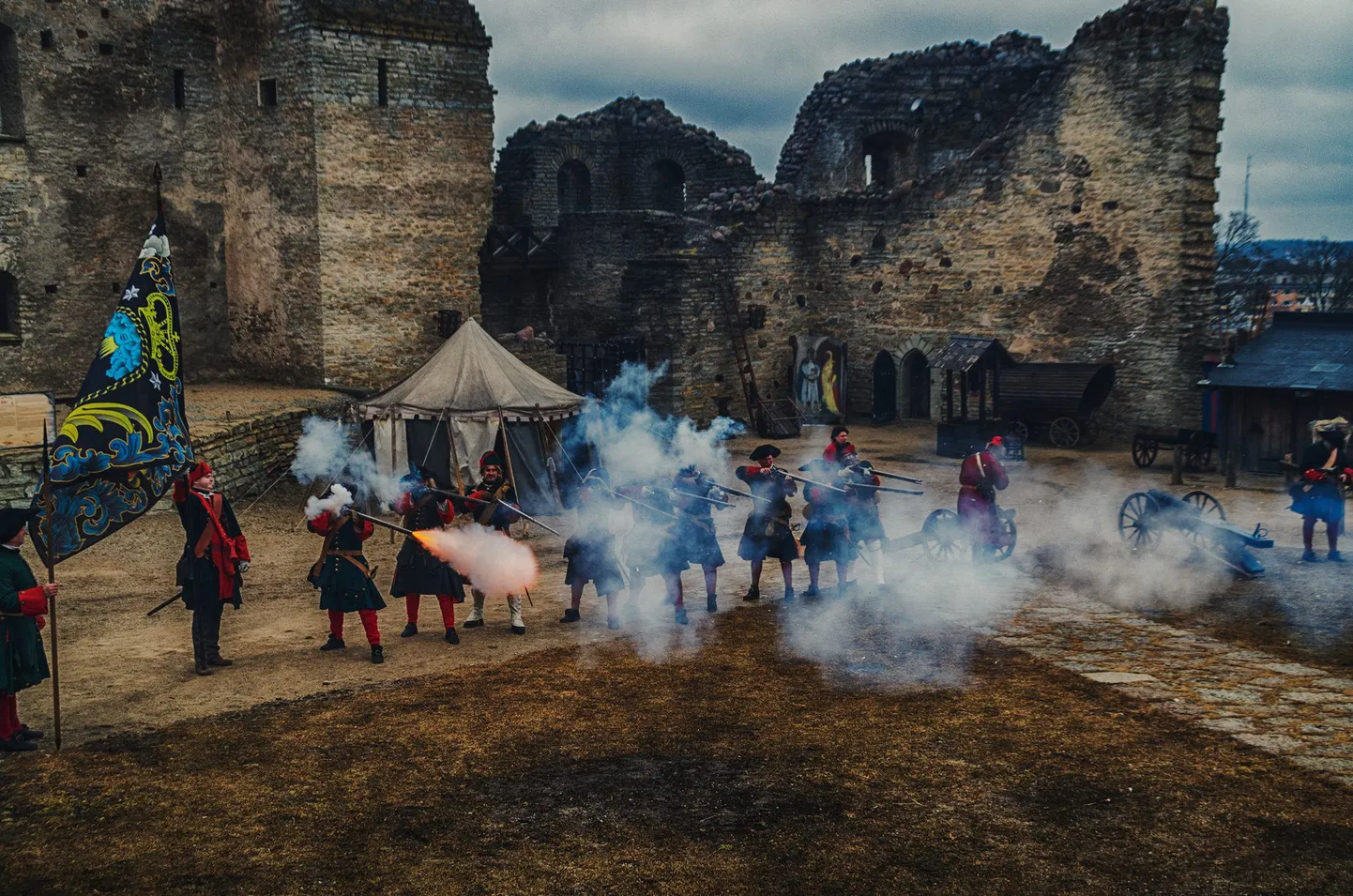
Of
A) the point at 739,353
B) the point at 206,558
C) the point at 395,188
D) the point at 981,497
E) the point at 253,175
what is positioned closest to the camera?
the point at 206,558

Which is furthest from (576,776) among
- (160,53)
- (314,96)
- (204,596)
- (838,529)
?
(160,53)

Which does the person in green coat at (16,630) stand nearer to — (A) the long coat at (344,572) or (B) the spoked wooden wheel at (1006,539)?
(A) the long coat at (344,572)

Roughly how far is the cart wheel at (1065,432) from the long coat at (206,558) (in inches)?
562

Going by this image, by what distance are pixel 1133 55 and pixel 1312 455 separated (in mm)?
10176

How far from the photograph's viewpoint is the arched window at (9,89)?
18.2 meters

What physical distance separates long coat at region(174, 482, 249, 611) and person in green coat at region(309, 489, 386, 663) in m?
0.60

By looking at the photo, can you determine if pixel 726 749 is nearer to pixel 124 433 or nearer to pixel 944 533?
pixel 124 433

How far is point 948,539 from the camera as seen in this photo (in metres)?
13.1

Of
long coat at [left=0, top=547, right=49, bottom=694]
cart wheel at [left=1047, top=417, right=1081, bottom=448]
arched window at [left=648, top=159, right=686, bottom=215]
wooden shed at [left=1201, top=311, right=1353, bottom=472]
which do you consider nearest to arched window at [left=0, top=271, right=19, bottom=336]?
long coat at [left=0, top=547, right=49, bottom=694]

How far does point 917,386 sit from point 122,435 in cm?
1714

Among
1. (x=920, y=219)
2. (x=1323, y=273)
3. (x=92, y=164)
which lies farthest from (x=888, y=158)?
(x=1323, y=273)

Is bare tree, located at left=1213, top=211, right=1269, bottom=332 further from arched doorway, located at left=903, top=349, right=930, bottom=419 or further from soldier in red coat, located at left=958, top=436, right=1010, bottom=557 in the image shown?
soldier in red coat, located at left=958, top=436, right=1010, bottom=557

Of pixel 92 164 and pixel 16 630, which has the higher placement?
pixel 92 164

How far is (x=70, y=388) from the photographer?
63.4 feet
